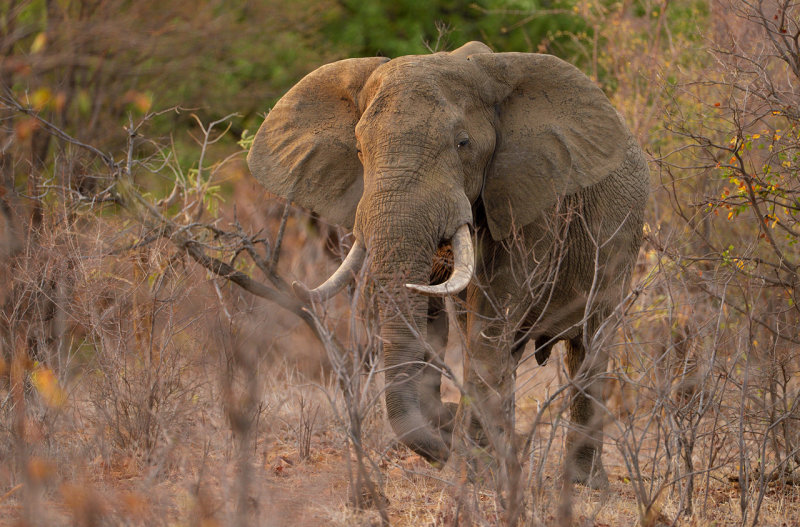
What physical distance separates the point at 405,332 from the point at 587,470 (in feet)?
7.73

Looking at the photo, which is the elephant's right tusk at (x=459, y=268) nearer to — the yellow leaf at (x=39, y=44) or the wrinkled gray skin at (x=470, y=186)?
the wrinkled gray skin at (x=470, y=186)

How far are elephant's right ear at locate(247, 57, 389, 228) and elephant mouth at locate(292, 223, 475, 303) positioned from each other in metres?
0.67

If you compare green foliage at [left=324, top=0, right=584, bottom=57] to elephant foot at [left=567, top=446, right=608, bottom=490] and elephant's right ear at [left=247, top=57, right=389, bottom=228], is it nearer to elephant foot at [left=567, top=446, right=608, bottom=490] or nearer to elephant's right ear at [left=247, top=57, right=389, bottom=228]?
elephant's right ear at [left=247, top=57, right=389, bottom=228]

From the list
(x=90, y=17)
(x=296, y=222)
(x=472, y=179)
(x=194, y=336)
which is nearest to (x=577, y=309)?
(x=472, y=179)

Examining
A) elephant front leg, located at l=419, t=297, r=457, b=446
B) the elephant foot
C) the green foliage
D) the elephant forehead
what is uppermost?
the green foliage

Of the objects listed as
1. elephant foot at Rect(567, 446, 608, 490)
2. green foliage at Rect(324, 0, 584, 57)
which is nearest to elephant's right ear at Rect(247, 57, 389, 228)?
elephant foot at Rect(567, 446, 608, 490)

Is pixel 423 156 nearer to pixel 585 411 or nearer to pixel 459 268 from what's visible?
pixel 459 268

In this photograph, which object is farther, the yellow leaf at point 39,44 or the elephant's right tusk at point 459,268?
the yellow leaf at point 39,44

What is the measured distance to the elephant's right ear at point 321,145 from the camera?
22.2 feet

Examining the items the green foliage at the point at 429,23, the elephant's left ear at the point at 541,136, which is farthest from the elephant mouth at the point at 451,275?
the green foliage at the point at 429,23

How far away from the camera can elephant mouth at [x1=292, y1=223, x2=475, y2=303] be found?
5.44m

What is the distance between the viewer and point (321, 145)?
6.86 metres

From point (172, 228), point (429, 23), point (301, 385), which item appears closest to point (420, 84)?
point (301, 385)

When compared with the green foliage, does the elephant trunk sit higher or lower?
lower
